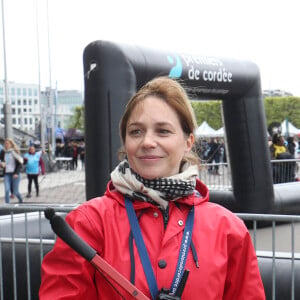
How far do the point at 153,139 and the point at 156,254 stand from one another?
1.24 ft

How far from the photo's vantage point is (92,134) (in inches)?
220

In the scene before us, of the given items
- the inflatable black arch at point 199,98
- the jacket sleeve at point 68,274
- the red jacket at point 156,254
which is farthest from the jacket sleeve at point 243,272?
the inflatable black arch at point 199,98

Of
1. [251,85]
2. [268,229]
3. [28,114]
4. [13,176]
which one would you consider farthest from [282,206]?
[28,114]

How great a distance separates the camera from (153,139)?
5.32ft

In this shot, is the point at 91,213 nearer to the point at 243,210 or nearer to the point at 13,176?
the point at 243,210

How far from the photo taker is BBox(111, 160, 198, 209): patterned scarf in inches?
62.7

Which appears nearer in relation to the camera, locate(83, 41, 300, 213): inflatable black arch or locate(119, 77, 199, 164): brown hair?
locate(119, 77, 199, 164): brown hair

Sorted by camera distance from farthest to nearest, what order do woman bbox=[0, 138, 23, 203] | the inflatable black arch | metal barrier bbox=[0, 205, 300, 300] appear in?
1. woman bbox=[0, 138, 23, 203]
2. the inflatable black arch
3. metal barrier bbox=[0, 205, 300, 300]

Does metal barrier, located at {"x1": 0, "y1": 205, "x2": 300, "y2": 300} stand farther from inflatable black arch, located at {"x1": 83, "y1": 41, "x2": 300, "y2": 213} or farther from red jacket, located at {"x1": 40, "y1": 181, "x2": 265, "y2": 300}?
red jacket, located at {"x1": 40, "y1": 181, "x2": 265, "y2": 300}

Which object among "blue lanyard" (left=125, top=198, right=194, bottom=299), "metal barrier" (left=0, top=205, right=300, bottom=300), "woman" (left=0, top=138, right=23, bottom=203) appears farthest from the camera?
"woman" (left=0, top=138, right=23, bottom=203)

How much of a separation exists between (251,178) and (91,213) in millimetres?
6366

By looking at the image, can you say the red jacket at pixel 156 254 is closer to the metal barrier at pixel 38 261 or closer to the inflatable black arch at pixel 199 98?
the metal barrier at pixel 38 261

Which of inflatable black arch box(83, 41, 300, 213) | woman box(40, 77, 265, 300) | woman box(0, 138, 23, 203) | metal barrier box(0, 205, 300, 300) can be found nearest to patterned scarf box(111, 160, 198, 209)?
woman box(40, 77, 265, 300)

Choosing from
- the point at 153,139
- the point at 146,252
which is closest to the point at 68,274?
the point at 146,252
